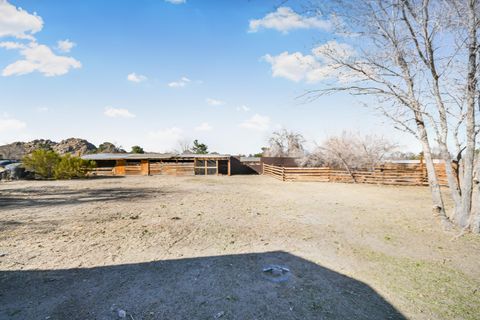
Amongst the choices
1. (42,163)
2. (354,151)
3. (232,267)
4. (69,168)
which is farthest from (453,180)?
(42,163)

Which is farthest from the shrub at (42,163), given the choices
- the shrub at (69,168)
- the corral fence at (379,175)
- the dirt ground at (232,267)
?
the corral fence at (379,175)

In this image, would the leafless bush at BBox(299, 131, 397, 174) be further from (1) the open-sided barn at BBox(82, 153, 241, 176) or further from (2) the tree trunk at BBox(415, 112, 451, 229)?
(2) the tree trunk at BBox(415, 112, 451, 229)

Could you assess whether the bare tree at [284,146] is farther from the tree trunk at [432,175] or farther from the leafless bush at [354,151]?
the tree trunk at [432,175]

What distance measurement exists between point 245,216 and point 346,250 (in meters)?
3.51

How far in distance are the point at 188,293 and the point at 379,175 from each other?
19006 mm

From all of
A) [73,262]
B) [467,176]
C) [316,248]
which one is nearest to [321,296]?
[316,248]

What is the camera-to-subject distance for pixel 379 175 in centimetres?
1852

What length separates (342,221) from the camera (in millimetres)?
7453

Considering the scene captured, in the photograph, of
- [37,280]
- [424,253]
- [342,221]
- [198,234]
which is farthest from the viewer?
→ [342,221]

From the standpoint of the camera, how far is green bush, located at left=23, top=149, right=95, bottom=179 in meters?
20.0

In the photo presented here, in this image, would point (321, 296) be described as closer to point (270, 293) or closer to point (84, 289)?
point (270, 293)

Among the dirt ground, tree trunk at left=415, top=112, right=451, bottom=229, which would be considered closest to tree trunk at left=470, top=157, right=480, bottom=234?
tree trunk at left=415, top=112, right=451, bottom=229

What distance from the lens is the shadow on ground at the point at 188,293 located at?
2.96m

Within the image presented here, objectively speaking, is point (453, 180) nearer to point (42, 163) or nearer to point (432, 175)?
point (432, 175)
